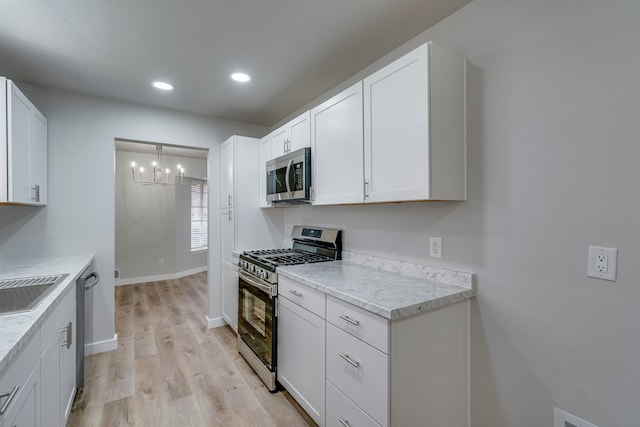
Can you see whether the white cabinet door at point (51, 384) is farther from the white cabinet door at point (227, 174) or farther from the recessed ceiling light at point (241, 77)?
the recessed ceiling light at point (241, 77)

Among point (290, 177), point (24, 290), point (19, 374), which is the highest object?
point (290, 177)

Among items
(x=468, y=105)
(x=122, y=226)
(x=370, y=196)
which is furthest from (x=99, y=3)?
(x=122, y=226)

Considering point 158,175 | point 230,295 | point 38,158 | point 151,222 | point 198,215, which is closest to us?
point 38,158

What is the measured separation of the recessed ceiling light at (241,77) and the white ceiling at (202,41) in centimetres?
6

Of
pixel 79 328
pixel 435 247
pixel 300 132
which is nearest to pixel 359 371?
pixel 435 247

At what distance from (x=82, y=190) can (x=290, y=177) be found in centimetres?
203

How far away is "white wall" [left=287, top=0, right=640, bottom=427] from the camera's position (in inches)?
44.5

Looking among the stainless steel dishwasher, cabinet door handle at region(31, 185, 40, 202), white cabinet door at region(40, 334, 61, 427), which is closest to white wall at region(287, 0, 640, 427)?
white cabinet door at region(40, 334, 61, 427)

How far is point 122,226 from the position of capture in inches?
208

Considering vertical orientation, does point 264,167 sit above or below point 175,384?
above

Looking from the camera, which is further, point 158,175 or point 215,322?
point 158,175

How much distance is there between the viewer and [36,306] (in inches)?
52.5

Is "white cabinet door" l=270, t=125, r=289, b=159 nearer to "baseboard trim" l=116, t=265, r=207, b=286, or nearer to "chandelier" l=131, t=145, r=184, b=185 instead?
"chandelier" l=131, t=145, r=184, b=185

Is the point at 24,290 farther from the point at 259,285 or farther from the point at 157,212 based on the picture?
the point at 157,212
